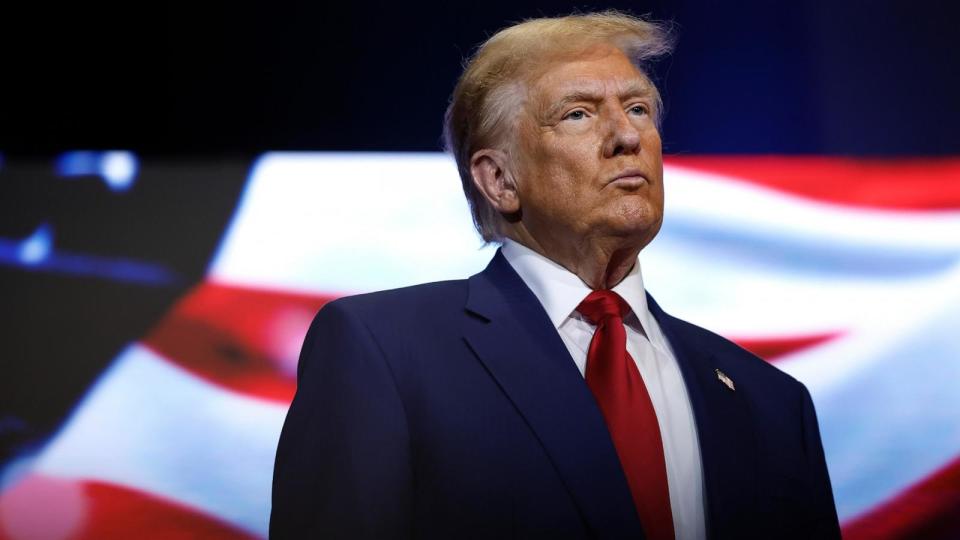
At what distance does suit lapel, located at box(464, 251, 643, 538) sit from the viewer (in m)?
1.36

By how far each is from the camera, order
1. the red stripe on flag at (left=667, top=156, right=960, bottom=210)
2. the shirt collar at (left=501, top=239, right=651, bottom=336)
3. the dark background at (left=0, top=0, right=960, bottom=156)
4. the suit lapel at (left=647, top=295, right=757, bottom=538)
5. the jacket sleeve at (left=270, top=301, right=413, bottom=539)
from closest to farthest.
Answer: the jacket sleeve at (left=270, top=301, right=413, bottom=539)
the suit lapel at (left=647, top=295, right=757, bottom=538)
the shirt collar at (left=501, top=239, right=651, bottom=336)
the dark background at (left=0, top=0, right=960, bottom=156)
the red stripe on flag at (left=667, top=156, right=960, bottom=210)

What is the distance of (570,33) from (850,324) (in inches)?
46.6

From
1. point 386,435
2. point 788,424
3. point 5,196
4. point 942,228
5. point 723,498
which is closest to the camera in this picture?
point 386,435

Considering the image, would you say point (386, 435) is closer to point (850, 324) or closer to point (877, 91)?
point (850, 324)

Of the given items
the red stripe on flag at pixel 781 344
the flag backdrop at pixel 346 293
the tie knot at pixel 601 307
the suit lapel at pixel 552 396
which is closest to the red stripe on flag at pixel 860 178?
the flag backdrop at pixel 346 293

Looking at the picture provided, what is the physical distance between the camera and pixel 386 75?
8.25 ft

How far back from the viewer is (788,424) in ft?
5.68

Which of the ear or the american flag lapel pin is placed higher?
the ear

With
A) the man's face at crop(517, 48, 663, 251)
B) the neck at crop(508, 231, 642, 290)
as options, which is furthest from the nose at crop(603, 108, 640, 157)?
the neck at crop(508, 231, 642, 290)

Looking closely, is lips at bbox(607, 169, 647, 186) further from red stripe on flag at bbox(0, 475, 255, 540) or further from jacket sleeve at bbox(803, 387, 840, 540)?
red stripe on flag at bbox(0, 475, 255, 540)

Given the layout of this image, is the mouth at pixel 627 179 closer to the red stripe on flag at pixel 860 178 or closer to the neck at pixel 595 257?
the neck at pixel 595 257

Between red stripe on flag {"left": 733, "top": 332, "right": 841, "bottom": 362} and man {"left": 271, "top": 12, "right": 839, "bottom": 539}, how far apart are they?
67 centimetres

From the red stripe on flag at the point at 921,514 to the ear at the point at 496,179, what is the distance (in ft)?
4.22

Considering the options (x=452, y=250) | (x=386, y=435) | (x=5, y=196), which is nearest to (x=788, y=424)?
(x=386, y=435)
